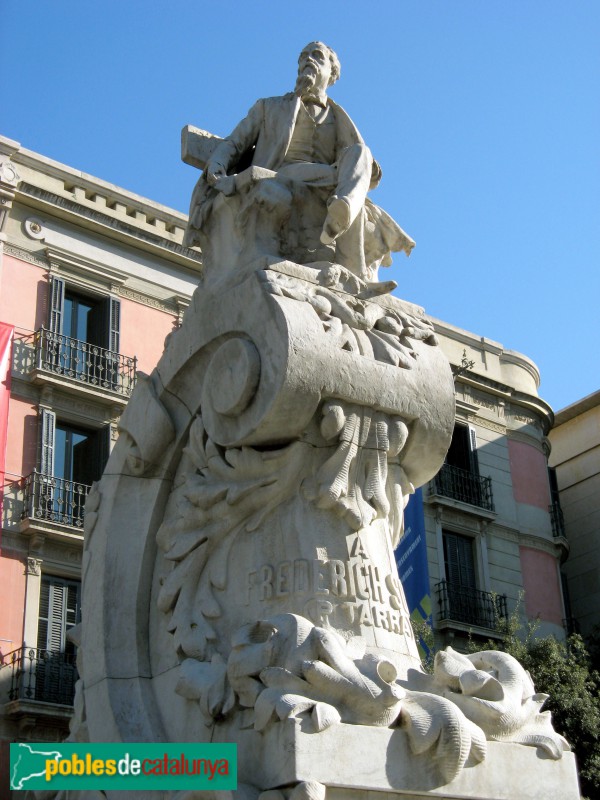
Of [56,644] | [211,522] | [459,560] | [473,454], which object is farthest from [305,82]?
[473,454]

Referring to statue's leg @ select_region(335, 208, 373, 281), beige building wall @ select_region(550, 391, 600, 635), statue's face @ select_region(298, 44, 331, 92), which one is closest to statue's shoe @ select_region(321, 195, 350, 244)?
statue's leg @ select_region(335, 208, 373, 281)

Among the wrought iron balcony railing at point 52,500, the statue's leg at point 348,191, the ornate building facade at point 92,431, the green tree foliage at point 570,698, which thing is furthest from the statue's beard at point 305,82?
the wrought iron balcony railing at point 52,500

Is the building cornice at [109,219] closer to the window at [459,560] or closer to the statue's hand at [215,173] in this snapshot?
the window at [459,560]

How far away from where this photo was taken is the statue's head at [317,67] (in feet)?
22.1

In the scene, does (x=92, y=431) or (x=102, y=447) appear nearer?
(x=102, y=447)

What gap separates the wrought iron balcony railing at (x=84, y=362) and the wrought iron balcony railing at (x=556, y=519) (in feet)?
32.7

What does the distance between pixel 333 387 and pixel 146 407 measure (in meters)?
1.21

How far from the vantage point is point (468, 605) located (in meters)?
21.4

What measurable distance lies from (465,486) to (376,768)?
19181 millimetres

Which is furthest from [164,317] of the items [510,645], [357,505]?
[357,505]

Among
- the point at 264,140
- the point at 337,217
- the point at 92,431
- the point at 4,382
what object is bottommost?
the point at 337,217

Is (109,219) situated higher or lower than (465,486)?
higher

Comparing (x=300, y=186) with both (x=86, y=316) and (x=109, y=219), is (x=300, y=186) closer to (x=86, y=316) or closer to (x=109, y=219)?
(x=86, y=316)

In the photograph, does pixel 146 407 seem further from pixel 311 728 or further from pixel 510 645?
pixel 510 645
